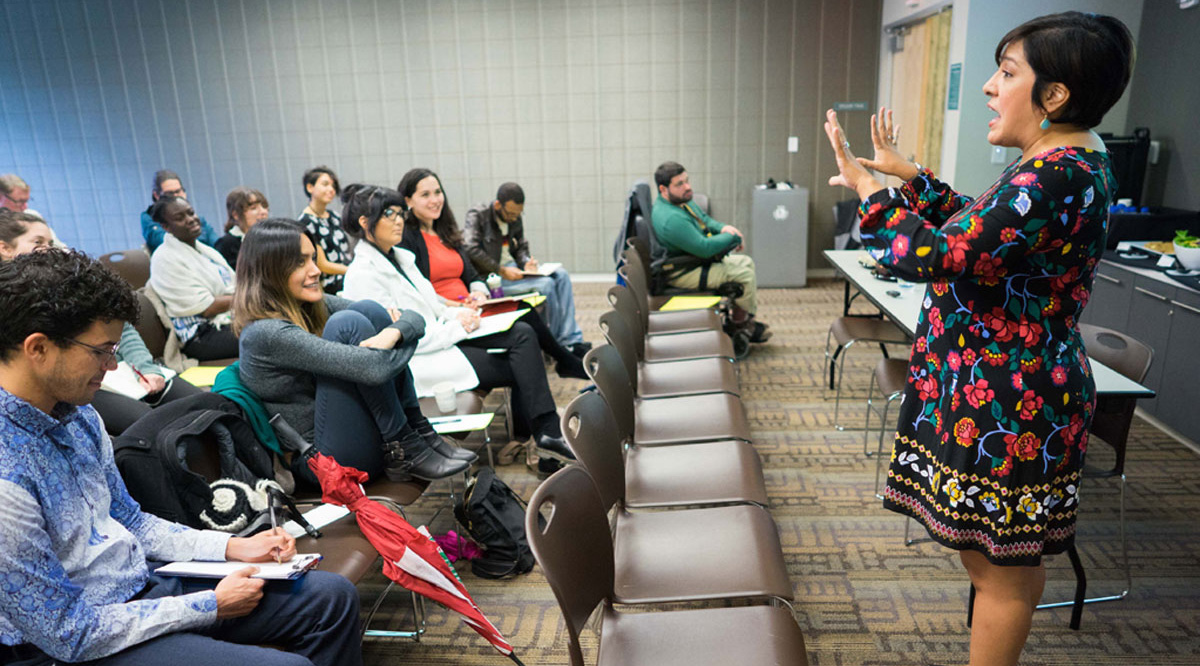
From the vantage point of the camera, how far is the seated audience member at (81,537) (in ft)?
4.43

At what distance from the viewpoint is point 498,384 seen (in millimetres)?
3471

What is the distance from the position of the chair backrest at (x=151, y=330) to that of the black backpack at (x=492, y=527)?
6.18 feet

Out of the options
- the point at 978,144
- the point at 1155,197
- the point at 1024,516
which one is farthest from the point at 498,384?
the point at 1155,197

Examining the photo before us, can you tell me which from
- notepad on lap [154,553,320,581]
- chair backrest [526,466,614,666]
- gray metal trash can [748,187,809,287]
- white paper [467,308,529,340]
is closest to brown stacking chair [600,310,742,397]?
white paper [467,308,529,340]

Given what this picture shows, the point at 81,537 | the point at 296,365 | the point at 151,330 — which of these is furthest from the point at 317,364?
the point at 151,330

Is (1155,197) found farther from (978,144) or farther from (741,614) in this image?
(741,614)

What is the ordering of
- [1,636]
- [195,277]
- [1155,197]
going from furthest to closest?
[1155,197]
[195,277]
[1,636]

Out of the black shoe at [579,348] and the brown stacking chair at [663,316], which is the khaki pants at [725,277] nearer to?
the brown stacking chair at [663,316]

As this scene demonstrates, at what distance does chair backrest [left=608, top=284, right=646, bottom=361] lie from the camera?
10.2 ft

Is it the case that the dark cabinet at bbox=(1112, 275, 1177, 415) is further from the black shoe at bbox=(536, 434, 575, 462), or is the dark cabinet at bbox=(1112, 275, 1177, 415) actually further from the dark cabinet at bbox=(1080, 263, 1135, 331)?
the black shoe at bbox=(536, 434, 575, 462)

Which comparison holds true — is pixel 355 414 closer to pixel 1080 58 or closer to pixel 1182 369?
pixel 1080 58

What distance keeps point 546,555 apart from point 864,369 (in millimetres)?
3719

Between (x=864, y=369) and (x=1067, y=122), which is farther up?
(x=1067, y=122)

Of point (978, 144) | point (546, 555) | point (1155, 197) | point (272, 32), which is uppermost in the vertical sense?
point (272, 32)
